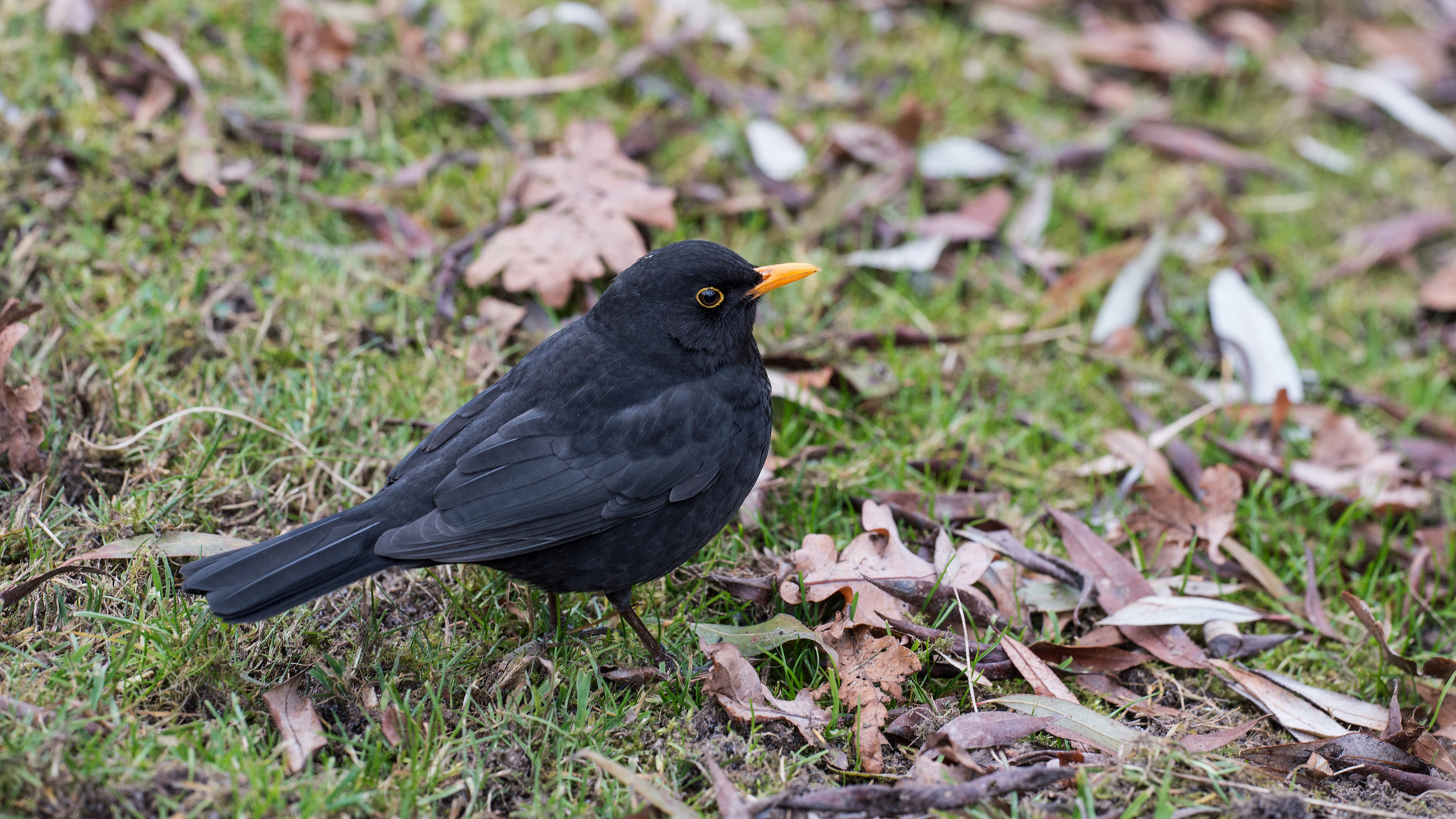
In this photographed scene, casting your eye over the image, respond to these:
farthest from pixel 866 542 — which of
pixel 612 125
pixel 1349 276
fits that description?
pixel 1349 276

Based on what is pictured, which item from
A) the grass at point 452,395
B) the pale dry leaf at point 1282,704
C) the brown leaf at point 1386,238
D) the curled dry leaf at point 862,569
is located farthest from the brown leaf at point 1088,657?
the brown leaf at point 1386,238

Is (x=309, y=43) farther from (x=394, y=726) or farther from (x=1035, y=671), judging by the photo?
(x=1035, y=671)

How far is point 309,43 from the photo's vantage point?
527 centimetres

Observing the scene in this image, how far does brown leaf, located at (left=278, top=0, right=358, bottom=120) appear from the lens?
5.21 metres

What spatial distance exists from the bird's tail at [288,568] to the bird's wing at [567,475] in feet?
0.31

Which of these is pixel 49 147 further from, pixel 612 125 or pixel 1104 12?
pixel 1104 12

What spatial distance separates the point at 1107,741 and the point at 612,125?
11.8ft

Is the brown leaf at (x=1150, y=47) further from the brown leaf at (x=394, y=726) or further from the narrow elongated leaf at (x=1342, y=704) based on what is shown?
the brown leaf at (x=394, y=726)

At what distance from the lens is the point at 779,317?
4734mm

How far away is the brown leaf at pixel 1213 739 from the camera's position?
304cm

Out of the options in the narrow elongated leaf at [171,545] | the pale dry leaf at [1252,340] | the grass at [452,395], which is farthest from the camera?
the pale dry leaf at [1252,340]

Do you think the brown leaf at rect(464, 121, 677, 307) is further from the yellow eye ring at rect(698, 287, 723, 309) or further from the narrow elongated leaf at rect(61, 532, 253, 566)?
the narrow elongated leaf at rect(61, 532, 253, 566)

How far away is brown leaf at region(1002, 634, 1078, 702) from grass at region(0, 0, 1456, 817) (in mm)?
214

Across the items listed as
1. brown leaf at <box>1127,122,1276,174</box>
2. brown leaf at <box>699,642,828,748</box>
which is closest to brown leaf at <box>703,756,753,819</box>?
brown leaf at <box>699,642,828,748</box>
